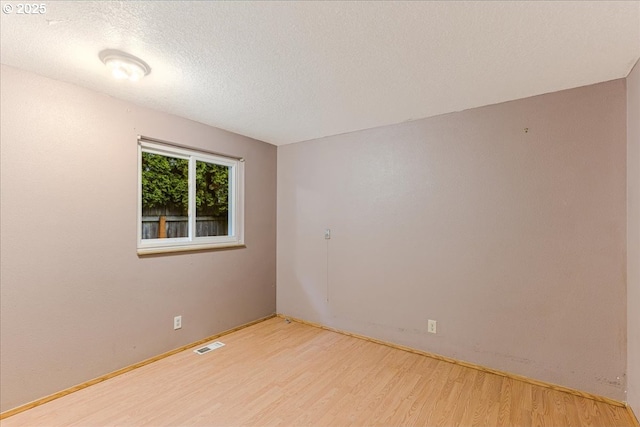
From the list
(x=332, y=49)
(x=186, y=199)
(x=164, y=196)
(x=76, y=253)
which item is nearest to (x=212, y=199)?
(x=186, y=199)

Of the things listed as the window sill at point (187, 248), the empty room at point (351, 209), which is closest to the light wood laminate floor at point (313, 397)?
the empty room at point (351, 209)

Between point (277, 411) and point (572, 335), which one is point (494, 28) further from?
point (277, 411)

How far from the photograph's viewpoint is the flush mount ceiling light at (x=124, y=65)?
5.76 feet

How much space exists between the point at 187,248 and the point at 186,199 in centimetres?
51

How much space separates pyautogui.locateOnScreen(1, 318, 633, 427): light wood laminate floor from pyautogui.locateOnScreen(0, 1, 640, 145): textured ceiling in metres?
2.21

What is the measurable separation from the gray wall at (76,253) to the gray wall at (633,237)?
3.37m

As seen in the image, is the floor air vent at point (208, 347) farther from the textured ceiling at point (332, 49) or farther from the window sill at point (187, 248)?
the textured ceiling at point (332, 49)

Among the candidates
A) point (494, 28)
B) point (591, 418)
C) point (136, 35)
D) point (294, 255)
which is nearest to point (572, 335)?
point (591, 418)

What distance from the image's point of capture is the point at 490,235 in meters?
2.49

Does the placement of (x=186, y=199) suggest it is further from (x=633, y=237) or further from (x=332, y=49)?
(x=633, y=237)

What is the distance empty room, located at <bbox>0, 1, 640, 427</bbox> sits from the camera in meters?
1.63

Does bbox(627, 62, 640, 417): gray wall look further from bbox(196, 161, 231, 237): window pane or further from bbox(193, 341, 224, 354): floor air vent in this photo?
bbox(196, 161, 231, 237): window pane

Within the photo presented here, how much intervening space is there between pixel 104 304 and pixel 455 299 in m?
2.90

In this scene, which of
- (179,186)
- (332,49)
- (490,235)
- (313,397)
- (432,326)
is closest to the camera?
(332,49)
